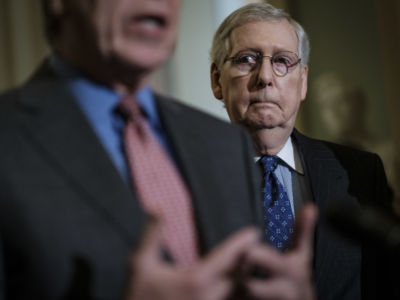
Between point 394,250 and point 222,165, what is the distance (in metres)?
0.30

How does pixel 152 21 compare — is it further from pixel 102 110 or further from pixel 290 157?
pixel 290 157

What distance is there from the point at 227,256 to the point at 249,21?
108 cm

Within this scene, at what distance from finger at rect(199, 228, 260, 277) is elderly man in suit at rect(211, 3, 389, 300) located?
72cm

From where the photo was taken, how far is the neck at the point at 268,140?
1555 mm

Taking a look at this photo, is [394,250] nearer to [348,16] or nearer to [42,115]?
[42,115]

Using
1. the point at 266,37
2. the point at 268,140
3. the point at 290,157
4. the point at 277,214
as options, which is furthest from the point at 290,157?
the point at 266,37

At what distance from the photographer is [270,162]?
1569 mm

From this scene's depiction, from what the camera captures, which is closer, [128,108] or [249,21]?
[128,108]

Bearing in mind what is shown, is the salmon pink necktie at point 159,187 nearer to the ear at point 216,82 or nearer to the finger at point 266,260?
the finger at point 266,260

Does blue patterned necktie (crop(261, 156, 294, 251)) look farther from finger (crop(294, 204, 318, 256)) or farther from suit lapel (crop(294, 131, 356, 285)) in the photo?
finger (crop(294, 204, 318, 256))

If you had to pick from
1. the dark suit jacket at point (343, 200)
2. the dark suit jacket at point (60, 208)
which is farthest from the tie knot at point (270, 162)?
the dark suit jacket at point (60, 208)

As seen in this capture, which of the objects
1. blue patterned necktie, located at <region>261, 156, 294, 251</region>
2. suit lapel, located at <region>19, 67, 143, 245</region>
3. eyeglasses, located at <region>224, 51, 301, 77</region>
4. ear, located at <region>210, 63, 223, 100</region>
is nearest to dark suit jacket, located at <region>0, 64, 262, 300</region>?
suit lapel, located at <region>19, 67, 143, 245</region>

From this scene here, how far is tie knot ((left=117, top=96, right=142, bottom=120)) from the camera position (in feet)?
2.66

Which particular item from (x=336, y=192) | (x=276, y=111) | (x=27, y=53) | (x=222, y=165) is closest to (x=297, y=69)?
(x=276, y=111)
